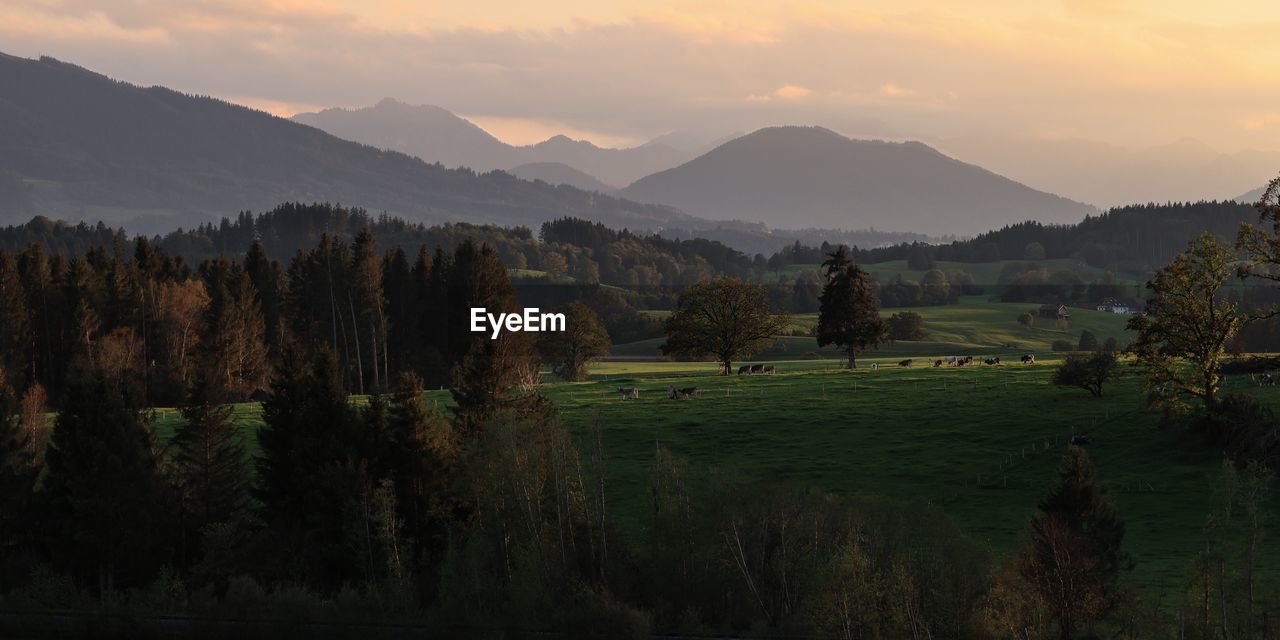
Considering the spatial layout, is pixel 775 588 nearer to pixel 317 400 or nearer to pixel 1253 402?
pixel 317 400

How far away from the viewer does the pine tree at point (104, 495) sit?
191 ft

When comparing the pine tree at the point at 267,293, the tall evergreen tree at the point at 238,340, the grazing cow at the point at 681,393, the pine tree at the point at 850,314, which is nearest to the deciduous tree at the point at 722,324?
the pine tree at the point at 850,314

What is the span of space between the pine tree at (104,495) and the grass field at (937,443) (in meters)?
20.6

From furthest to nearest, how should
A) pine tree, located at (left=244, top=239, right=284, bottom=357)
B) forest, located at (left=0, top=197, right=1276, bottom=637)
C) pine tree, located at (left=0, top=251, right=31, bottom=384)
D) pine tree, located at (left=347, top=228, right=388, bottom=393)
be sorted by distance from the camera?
1. pine tree, located at (left=244, top=239, right=284, bottom=357)
2. pine tree, located at (left=347, top=228, right=388, bottom=393)
3. pine tree, located at (left=0, top=251, right=31, bottom=384)
4. forest, located at (left=0, top=197, right=1276, bottom=637)

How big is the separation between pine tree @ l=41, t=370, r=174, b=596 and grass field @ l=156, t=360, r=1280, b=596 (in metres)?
20.6

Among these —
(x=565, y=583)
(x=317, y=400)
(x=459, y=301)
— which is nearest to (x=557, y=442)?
(x=565, y=583)

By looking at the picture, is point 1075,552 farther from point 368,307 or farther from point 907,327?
point 907,327

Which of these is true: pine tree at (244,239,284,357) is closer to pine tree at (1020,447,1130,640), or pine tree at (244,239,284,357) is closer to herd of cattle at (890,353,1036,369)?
herd of cattle at (890,353,1036,369)

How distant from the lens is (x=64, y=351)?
402 ft

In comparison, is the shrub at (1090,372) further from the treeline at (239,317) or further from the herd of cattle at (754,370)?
the treeline at (239,317)

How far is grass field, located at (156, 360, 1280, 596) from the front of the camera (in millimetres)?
62250

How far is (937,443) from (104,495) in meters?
45.8

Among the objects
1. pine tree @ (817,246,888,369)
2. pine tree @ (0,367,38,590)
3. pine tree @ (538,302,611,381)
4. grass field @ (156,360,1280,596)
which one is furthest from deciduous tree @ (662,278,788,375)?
pine tree @ (0,367,38,590)

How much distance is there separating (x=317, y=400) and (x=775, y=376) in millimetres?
57151
